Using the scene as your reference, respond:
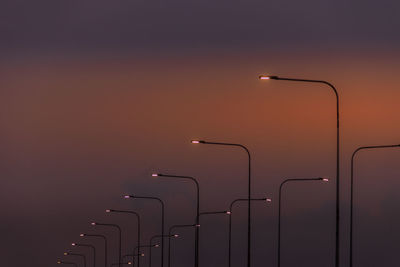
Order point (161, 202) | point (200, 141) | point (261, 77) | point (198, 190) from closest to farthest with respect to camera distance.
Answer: point (261, 77) < point (200, 141) < point (198, 190) < point (161, 202)

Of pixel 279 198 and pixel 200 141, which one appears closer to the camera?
pixel 200 141

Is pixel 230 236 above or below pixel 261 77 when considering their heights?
below

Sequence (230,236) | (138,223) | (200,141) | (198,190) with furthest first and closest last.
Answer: (138,223) < (230,236) < (198,190) < (200,141)

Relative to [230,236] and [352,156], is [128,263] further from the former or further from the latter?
[352,156]

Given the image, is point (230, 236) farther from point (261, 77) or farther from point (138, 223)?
point (261, 77)

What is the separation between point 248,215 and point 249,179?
205 cm

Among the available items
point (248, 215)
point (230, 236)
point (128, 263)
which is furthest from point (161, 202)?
point (128, 263)

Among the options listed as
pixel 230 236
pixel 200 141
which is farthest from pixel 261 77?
pixel 230 236

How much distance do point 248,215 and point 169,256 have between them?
49.1m

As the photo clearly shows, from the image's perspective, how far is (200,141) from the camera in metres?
82.4

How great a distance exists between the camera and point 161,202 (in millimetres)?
117250

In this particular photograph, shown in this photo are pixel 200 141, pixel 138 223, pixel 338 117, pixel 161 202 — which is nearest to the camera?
pixel 338 117

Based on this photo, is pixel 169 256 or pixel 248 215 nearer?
pixel 248 215

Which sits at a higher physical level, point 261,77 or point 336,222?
point 261,77
